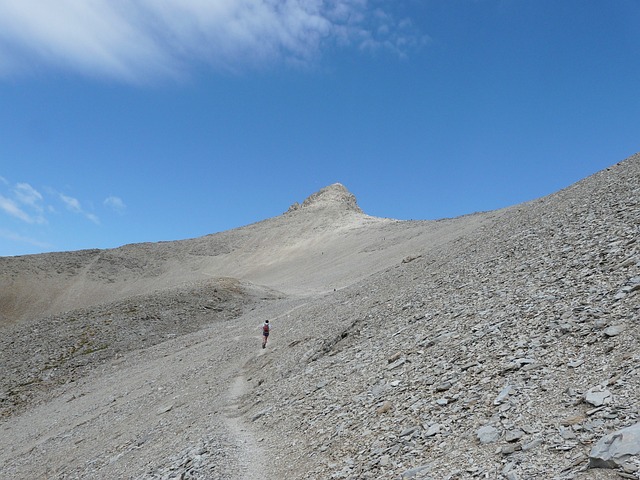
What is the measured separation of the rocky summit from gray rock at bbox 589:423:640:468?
2 cm

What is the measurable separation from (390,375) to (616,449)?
7.56 meters

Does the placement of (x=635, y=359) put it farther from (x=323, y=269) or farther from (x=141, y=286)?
(x=141, y=286)

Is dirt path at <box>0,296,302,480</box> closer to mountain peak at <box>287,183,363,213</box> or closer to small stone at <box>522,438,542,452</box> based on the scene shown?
small stone at <box>522,438,542,452</box>

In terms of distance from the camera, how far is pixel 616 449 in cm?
657

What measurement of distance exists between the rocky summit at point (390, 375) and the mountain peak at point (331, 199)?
300ft

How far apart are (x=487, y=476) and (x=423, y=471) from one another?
128 cm

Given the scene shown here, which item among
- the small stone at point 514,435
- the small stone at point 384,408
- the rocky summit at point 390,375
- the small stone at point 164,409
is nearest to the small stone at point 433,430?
the rocky summit at point 390,375

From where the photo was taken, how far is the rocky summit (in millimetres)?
8609

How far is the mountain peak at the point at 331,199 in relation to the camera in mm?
132000

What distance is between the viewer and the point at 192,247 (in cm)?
10744

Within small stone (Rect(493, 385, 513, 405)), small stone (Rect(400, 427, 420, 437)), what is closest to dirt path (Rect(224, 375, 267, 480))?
small stone (Rect(400, 427, 420, 437))

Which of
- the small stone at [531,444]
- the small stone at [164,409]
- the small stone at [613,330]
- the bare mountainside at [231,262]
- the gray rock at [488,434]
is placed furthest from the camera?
the bare mountainside at [231,262]

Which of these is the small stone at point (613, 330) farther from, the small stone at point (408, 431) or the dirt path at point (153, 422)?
the dirt path at point (153, 422)

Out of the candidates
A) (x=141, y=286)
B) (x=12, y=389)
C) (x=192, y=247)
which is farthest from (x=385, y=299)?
(x=192, y=247)
